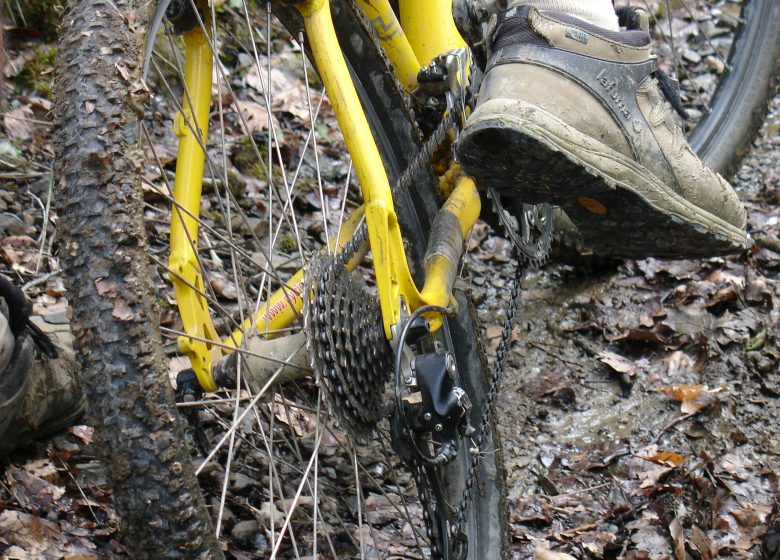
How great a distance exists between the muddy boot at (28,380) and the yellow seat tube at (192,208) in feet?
1.31

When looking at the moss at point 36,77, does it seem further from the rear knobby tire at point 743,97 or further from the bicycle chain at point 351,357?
the rear knobby tire at point 743,97

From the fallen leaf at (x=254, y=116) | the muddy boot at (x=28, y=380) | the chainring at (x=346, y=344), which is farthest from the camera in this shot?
the fallen leaf at (x=254, y=116)

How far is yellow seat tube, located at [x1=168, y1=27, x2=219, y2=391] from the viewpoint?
164cm

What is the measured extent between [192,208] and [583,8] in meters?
0.86

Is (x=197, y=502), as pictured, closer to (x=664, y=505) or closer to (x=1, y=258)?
(x=664, y=505)

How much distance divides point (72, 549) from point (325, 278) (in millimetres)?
773

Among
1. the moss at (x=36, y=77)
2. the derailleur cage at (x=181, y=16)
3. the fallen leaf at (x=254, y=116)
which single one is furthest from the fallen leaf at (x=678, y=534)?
the moss at (x=36, y=77)

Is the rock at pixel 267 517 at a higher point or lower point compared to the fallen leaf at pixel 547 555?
lower

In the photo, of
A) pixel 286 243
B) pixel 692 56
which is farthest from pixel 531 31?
pixel 692 56

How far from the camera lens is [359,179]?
152 cm

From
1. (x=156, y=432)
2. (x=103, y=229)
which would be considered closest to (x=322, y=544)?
(x=156, y=432)

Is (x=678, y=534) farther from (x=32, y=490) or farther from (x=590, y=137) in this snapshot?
(x=32, y=490)

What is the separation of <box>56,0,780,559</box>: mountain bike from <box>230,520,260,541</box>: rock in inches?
0.8

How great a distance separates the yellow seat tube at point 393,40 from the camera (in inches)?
71.7
